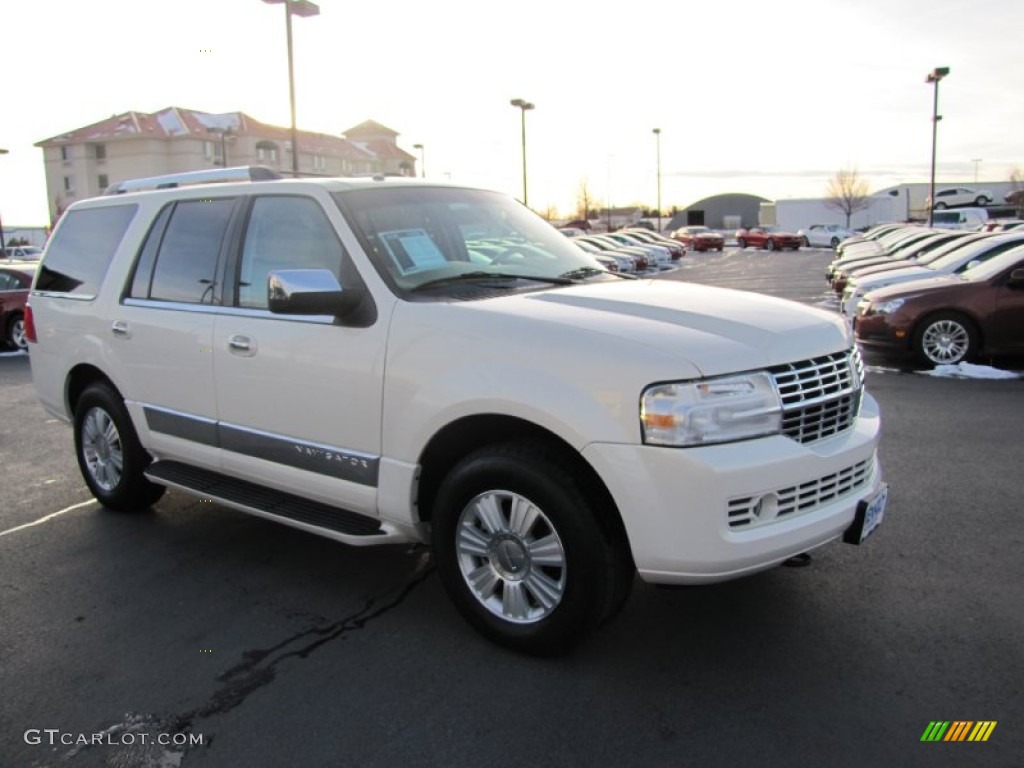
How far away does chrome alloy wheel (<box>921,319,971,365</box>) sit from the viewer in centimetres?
991

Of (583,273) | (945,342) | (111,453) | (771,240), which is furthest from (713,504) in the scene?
(771,240)

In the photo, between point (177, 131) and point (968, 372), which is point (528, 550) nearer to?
point (968, 372)

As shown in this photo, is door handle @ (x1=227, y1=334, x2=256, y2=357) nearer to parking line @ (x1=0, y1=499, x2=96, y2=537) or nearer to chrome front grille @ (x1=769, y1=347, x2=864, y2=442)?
parking line @ (x1=0, y1=499, x2=96, y2=537)

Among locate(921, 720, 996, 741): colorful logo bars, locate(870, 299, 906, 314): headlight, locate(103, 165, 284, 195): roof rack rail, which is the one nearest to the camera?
locate(921, 720, 996, 741): colorful logo bars

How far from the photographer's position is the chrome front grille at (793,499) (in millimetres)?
2912

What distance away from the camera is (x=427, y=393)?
3.41m

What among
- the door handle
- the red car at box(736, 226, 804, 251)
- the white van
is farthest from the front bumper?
the red car at box(736, 226, 804, 251)

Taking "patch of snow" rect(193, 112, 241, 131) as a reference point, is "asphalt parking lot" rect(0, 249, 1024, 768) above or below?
below

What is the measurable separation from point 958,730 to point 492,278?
8.46ft

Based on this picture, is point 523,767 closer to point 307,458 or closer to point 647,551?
point 647,551

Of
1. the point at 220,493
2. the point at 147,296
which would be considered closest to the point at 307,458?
the point at 220,493

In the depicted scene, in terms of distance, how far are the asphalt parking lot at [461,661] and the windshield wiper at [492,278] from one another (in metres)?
1.50

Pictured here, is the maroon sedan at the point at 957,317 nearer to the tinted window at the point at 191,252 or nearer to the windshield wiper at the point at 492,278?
the windshield wiper at the point at 492,278

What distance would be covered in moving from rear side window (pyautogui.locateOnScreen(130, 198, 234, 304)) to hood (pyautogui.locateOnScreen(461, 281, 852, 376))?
177 cm
